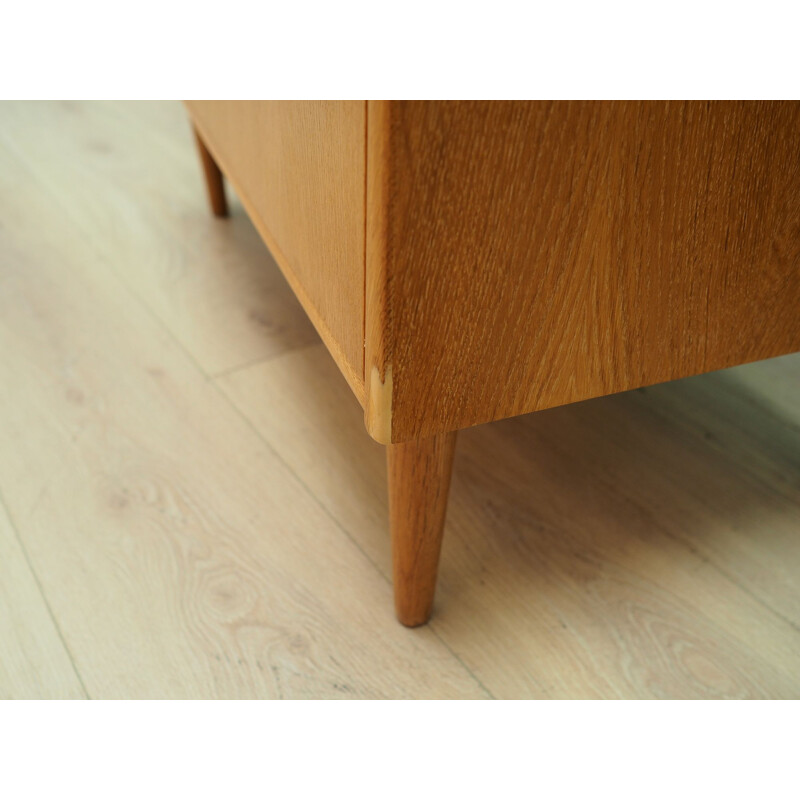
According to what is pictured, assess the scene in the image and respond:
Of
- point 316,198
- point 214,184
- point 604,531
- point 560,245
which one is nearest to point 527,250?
point 560,245

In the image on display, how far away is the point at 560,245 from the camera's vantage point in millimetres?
354

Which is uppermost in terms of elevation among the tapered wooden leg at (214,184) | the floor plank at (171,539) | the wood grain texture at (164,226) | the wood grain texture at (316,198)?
the wood grain texture at (316,198)

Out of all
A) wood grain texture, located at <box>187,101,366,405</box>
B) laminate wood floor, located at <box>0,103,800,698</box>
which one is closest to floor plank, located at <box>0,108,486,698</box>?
laminate wood floor, located at <box>0,103,800,698</box>

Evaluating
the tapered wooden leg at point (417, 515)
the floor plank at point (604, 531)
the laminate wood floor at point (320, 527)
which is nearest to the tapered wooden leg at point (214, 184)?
the laminate wood floor at point (320, 527)

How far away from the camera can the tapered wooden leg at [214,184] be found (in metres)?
0.97

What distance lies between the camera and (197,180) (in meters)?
1.10

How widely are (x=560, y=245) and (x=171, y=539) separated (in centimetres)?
38

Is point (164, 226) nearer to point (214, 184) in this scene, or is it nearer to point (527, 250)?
point (214, 184)

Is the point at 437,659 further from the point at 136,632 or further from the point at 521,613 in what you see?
the point at 136,632

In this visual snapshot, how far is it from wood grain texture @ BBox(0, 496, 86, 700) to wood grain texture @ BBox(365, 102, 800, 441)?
0.28 metres

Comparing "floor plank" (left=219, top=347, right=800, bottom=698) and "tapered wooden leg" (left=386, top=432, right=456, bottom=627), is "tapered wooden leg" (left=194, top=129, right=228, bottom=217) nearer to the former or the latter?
"floor plank" (left=219, top=347, right=800, bottom=698)

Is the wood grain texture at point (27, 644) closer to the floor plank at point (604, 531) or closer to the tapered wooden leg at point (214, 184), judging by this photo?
the floor plank at point (604, 531)

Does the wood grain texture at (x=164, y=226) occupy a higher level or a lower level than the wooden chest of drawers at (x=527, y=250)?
lower

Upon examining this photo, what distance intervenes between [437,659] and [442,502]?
0.37ft
